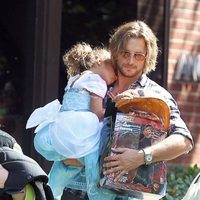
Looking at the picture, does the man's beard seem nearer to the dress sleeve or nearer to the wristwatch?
the dress sleeve

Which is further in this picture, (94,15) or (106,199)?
(94,15)

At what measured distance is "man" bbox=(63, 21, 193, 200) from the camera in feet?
12.2

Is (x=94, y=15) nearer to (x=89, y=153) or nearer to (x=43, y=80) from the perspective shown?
(x=43, y=80)

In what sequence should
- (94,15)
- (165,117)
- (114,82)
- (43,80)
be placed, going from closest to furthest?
(165,117)
(114,82)
(43,80)
(94,15)

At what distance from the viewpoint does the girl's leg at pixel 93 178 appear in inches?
152

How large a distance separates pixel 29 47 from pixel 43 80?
1.44ft

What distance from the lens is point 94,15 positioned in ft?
32.2

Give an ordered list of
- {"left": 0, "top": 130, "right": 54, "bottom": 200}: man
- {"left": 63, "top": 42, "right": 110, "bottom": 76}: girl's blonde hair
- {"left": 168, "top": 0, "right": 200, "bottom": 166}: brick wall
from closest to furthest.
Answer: {"left": 0, "top": 130, "right": 54, "bottom": 200}: man, {"left": 63, "top": 42, "right": 110, "bottom": 76}: girl's blonde hair, {"left": 168, "top": 0, "right": 200, "bottom": 166}: brick wall

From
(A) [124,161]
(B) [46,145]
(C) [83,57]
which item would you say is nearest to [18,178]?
(A) [124,161]

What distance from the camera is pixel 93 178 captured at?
12.7 feet

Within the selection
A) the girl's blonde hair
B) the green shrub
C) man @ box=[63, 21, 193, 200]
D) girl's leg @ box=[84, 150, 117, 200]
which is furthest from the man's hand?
the green shrub

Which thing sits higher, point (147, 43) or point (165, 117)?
point (147, 43)

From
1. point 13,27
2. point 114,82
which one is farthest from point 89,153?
point 13,27

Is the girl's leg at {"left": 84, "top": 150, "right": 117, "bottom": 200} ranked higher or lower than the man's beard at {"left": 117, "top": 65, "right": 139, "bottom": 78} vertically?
lower
